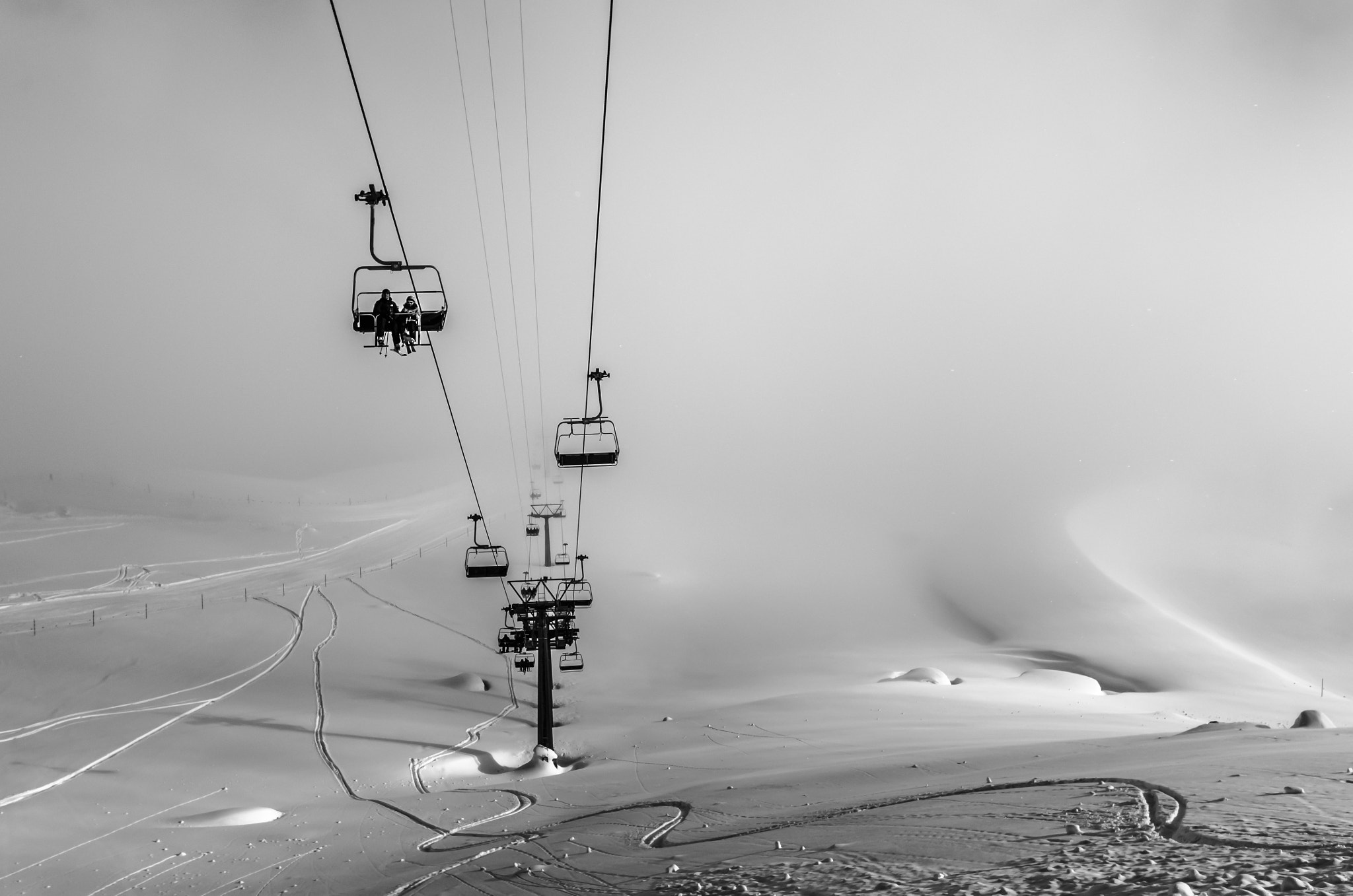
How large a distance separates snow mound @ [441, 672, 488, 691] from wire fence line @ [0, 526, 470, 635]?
18.1 metres

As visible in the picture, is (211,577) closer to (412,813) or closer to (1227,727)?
(412,813)

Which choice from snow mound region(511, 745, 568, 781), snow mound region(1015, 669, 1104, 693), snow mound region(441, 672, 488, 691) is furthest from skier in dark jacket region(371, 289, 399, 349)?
snow mound region(1015, 669, 1104, 693)

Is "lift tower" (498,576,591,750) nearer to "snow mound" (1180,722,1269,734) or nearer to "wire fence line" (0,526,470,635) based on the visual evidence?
"snow mound" (1180,722,1269,734)

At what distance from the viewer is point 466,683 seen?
37.1 metres

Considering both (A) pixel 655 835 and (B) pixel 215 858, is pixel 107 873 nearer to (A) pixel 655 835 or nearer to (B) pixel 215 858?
(B) pixel 215 858

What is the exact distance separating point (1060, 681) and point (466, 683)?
96.3 feet

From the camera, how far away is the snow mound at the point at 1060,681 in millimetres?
43562

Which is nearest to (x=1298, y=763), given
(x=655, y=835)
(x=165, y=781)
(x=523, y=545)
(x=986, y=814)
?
(x=986, y=814)

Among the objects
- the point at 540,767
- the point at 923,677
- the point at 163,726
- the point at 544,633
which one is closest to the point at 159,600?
the point at 163,726

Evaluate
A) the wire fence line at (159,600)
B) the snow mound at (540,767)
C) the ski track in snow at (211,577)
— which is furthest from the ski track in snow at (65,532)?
the snow mound at (540,767)

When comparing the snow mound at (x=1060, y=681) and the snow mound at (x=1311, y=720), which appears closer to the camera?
the snow mound at (x=1311, y=720)

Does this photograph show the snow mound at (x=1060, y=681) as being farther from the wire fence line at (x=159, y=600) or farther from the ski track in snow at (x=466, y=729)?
the wire fence line at (x=159, y=600)

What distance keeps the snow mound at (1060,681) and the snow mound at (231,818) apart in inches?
1411

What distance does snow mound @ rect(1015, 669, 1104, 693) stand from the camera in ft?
143
